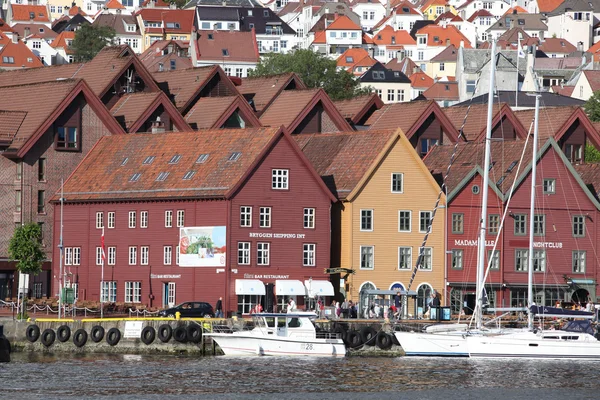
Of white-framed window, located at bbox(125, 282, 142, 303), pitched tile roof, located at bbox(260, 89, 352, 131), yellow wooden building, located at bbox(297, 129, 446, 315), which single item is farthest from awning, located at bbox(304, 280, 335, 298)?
pitched tile roof, located at bbox(260, 89, 352, 131)

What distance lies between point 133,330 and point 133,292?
17549mm

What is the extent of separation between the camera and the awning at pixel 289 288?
94950 millimetres

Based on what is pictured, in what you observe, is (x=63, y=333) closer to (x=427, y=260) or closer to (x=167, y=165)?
(x=167, y=165)

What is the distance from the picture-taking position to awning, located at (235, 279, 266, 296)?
94188 mm

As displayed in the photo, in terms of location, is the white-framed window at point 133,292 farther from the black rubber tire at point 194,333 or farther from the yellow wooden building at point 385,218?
the black rubber tire at point 194,333

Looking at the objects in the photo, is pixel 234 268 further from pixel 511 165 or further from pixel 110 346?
pixel 511 165

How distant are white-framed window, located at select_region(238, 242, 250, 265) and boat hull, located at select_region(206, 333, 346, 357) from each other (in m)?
15.0

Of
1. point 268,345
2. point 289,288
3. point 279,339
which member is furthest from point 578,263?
point 268,345

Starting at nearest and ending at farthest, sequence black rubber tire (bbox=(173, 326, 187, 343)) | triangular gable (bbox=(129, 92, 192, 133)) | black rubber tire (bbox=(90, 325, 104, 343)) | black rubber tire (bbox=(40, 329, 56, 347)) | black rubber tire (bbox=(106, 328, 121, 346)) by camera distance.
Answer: black rubber tire (bbox=(173, 326, 187, 343)), black rubber tire (bbox=(106, 328, 121, 346)), black rubber tire (bbox=(90, 325, 104, 343)), black rubber tire (bbox=(40, 329, 56, 347)), triangular gable (bbox=(129, 92, 192, 133))

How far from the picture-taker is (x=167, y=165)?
101m

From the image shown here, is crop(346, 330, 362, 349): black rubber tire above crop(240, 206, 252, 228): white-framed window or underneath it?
underneath

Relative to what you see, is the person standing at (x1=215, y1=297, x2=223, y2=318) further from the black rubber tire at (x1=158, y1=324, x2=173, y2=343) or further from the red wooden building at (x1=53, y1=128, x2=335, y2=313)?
the black rubber tire at (x1=158, y1=324, x2=173, y2=343)

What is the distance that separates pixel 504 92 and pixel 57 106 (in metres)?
81.9

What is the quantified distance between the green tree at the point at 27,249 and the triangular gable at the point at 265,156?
13.3m
